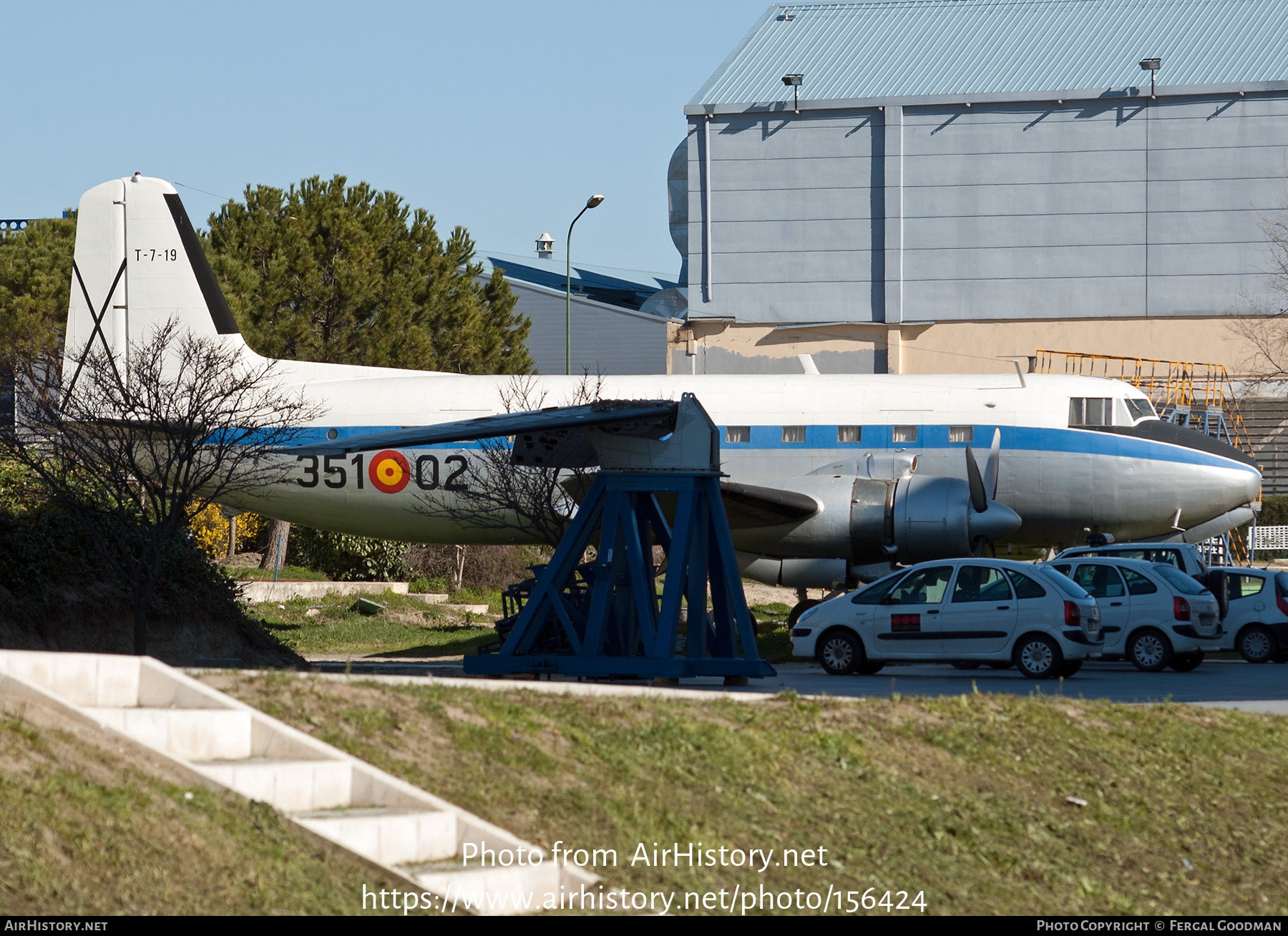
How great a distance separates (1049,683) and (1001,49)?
4480cm

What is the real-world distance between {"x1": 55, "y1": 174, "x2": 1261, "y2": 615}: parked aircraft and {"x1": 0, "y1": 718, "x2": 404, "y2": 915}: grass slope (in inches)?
672

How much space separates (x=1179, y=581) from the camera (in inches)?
826

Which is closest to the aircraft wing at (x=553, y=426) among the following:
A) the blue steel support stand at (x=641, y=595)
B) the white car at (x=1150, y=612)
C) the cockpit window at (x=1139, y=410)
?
the blue steel support stand at (x=641, y=595)

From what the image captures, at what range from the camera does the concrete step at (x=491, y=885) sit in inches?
266

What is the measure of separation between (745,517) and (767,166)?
3369 cm

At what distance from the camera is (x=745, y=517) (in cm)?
2516

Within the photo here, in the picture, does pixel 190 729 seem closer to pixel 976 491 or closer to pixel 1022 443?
pixel 976 491

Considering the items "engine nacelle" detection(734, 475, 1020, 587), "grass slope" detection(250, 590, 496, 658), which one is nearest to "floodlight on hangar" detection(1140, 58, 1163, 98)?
"engine nacelle" detection(734, 475, 1020, 587)

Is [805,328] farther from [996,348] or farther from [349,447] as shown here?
[349,447]

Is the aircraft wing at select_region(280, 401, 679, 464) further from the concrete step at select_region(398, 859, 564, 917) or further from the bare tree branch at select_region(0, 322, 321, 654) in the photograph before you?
the concrete step at select_region(398, 859, 564, 917)

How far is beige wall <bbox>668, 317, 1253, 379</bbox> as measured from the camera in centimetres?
5309

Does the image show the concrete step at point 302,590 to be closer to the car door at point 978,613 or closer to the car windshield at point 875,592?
the car windshield at point 875,592

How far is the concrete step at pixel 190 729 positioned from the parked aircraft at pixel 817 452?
16207 mm
